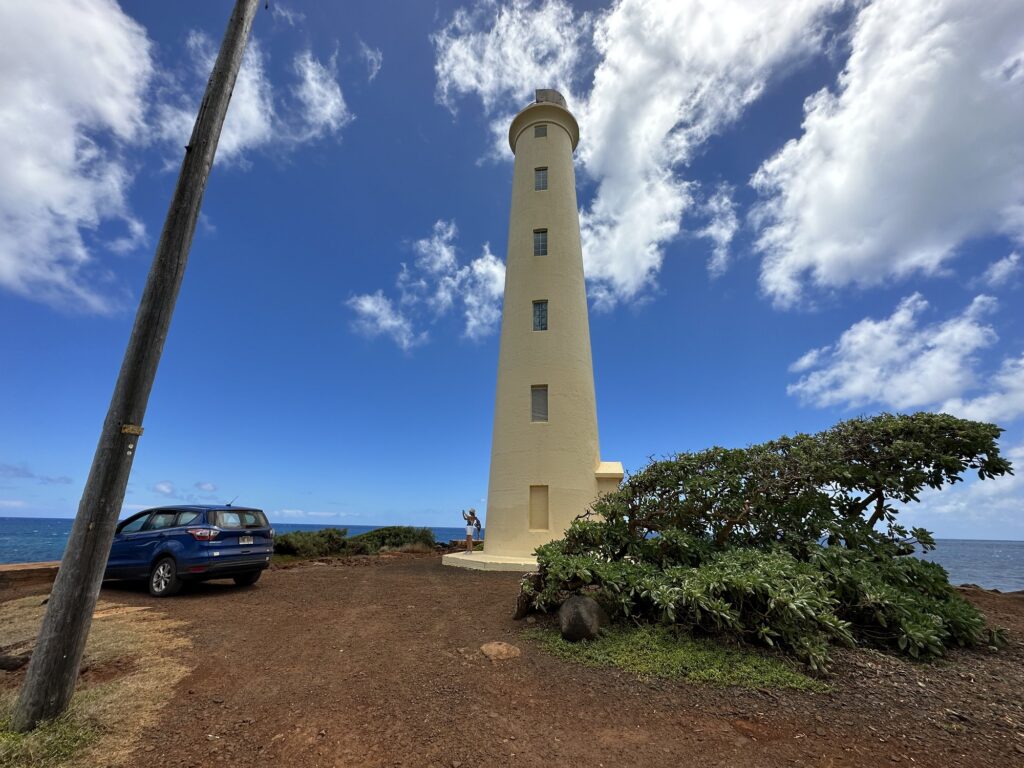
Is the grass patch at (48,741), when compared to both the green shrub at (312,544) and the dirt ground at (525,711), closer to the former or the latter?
the dirt ground at (525,711)

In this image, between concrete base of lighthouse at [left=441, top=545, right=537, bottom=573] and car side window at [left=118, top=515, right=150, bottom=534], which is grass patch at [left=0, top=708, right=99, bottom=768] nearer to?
car side window at [left=118, top=515, right=150, bottom=534]

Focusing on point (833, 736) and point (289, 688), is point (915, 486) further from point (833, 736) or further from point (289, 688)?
point (289, 688)

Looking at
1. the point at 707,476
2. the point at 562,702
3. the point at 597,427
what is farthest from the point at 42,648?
the point at 597,427

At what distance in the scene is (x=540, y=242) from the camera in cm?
1570

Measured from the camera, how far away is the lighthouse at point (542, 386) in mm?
13602

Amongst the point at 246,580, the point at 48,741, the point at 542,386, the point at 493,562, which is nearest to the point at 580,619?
the point at 48,741

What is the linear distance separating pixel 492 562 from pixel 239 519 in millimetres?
6058

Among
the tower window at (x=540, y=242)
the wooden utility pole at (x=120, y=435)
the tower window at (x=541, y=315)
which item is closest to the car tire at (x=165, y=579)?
the wooden utility pole at (x=120, y=435)

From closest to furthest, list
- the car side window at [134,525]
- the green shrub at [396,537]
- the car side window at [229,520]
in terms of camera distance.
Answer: the car side window at [229,520] < the car side window at [134,525] < the green shrub at [396,537]

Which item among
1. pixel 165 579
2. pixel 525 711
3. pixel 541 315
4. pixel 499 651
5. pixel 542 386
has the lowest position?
pixel 525 711

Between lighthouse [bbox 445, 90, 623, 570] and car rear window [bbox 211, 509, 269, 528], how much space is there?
5.56 metres

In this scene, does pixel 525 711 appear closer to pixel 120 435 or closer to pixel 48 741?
pixel 48 741

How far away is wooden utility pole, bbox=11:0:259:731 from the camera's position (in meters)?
3.76

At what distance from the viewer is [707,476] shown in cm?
757
